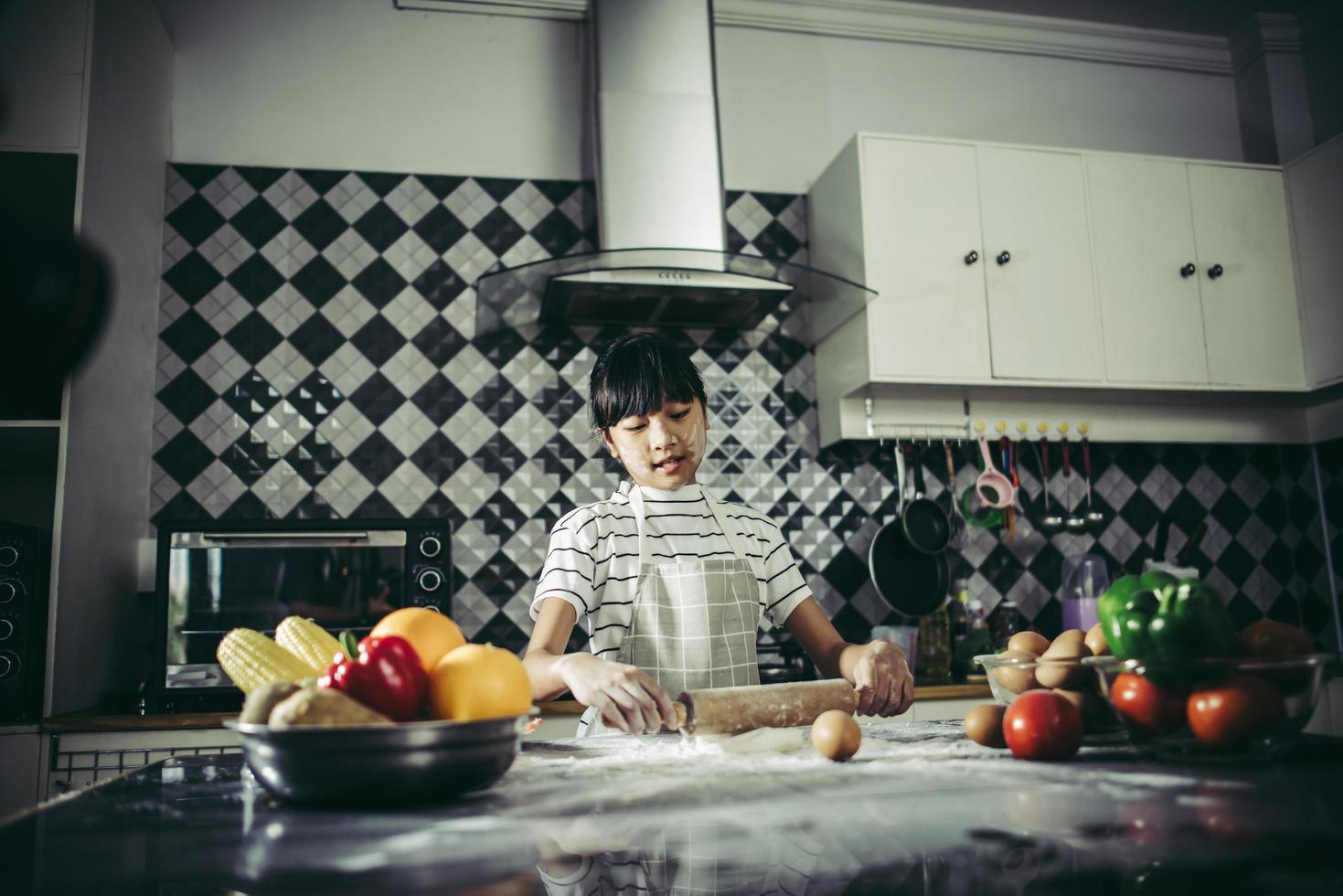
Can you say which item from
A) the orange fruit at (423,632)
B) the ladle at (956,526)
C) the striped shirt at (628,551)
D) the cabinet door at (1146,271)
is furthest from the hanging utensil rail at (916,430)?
the orange fruit at (423,632)

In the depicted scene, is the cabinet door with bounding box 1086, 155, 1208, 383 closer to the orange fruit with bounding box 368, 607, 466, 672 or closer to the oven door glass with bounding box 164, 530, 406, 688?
the oven door glass with bounding box 164, 530, 406, 688

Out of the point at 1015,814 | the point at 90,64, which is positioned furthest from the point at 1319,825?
the point at 90,64

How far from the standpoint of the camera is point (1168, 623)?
2.64ft

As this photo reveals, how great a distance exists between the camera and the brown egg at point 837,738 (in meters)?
0.93

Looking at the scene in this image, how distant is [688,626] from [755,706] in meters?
0.65

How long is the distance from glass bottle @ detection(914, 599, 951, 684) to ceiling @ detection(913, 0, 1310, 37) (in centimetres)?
199

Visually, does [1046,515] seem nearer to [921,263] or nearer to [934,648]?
[934,648]

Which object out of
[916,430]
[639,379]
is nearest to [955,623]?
[916,430]

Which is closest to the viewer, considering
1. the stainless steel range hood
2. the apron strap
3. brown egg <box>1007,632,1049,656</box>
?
brown egg <box>1007,632,1049,656</box>

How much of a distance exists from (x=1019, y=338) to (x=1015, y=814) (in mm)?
2279

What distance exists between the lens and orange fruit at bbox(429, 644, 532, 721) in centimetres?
81

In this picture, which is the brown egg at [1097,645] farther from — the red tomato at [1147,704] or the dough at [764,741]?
the dough at [764,741]

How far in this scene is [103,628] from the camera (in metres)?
2.31

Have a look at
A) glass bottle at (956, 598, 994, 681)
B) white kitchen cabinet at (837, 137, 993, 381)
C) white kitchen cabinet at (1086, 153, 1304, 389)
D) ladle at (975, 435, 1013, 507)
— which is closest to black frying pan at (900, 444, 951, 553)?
ladle at (975, 435, 1013, 507)
